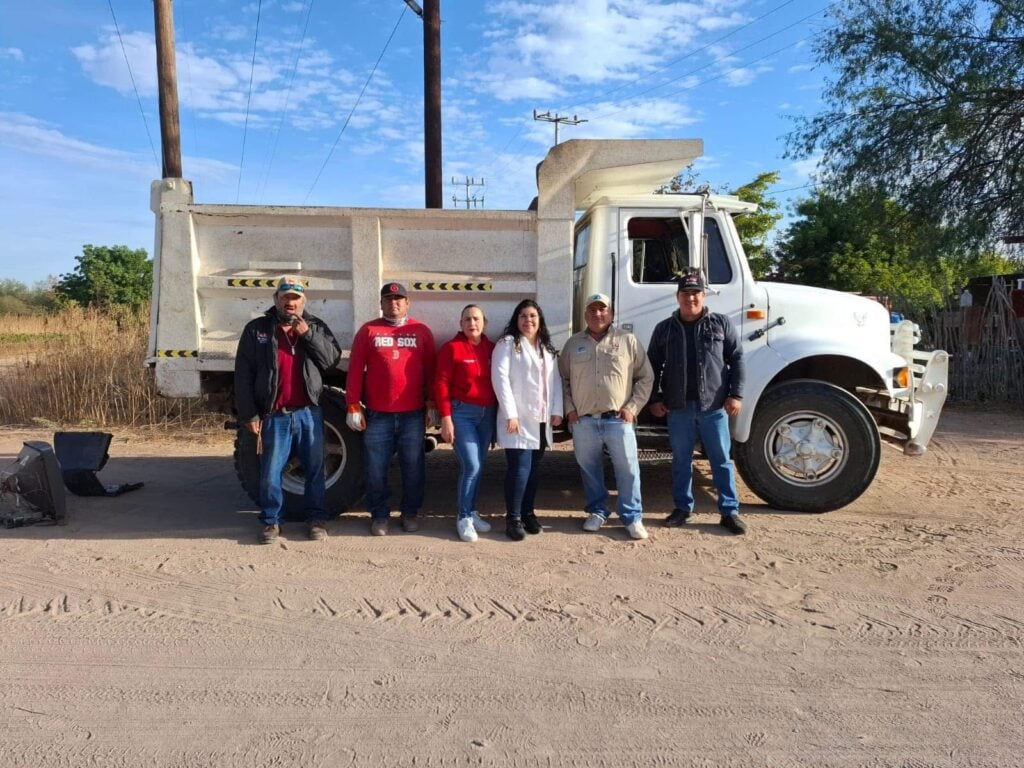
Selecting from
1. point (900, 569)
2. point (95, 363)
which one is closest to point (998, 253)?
point (900, 569)

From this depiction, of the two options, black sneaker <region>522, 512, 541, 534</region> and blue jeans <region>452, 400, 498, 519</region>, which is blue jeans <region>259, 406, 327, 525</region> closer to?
blue jeans <region>452, 400, 498, 519</region>

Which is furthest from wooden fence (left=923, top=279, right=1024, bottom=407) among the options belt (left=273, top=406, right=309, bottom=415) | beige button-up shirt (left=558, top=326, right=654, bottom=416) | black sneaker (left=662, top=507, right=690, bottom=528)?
belt (left=273, top=406, right=309, bottom=415)

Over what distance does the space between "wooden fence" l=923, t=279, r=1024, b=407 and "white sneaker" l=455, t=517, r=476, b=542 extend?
10.2m

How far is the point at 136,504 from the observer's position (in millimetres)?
6180

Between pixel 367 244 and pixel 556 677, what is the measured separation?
3483 mm

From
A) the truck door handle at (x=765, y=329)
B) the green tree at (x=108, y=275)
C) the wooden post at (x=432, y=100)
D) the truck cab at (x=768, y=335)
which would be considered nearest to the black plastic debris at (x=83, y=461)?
the truck cab at (x=768, y=335)

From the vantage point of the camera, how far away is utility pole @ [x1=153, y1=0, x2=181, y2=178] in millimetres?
10203

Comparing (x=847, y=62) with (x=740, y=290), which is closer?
(x=740, y=290)

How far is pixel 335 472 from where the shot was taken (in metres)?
5.74

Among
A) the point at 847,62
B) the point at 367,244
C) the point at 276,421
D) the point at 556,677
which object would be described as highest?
the point at 847,62

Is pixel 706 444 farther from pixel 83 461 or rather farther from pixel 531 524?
pixel 83 461

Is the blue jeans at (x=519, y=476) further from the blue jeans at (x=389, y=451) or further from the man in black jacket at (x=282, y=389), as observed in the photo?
the man in black jacket at (x=282, y=389)

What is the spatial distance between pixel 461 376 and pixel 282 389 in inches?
48.8

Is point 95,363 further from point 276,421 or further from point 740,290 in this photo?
point 740,290
